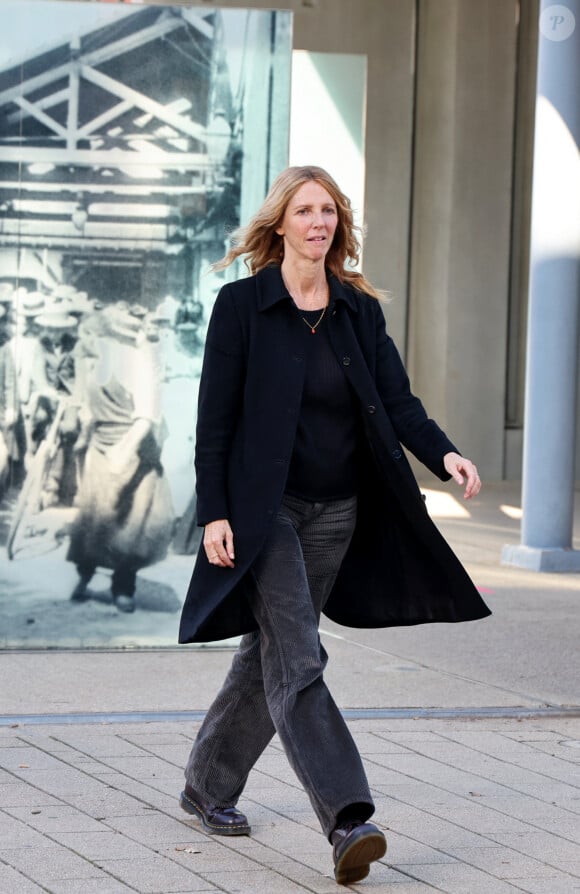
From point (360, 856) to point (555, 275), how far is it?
6361 mm

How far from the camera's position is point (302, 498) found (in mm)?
4227

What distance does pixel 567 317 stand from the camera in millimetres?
9727

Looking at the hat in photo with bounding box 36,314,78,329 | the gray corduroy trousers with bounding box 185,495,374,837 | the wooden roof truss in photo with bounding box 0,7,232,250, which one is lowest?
the gray corduroy trousers with bounding box 185,495,374,837

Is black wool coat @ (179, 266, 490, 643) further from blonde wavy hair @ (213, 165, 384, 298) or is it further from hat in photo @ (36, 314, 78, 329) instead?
hat in photo @ (36, 314, 78, 329)

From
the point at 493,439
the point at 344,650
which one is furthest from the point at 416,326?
the point at 344,650

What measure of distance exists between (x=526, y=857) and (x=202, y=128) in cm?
375

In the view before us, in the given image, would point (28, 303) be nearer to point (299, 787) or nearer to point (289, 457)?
point (299, 787)

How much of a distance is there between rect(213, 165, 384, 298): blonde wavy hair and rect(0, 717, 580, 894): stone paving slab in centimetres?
152

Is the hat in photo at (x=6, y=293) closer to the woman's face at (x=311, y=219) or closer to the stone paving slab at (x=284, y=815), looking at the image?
the stone paving slab at (x=284, y=815)

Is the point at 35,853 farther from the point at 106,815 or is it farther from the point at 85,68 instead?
the point at 85,68

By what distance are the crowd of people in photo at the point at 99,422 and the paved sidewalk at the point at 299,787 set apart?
1.72 feet

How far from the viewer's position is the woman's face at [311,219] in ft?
13.8

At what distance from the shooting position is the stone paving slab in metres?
4.00

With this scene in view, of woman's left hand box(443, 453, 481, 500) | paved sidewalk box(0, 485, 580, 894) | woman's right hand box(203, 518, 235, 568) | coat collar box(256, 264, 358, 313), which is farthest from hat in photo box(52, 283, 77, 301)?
woman's left hand box(443, 453, 481, 500)
